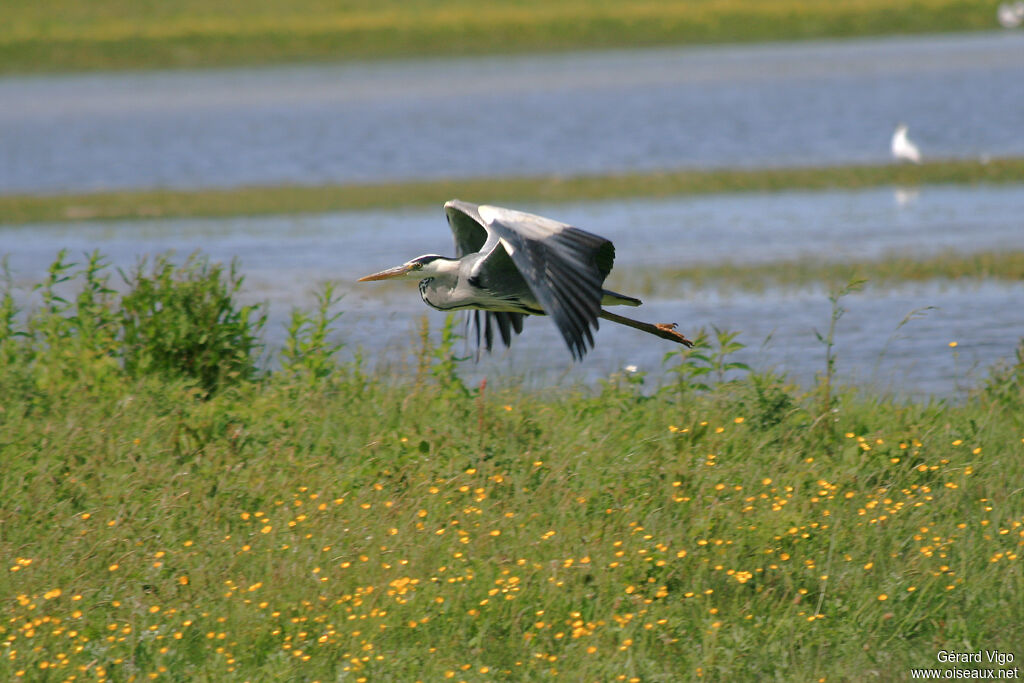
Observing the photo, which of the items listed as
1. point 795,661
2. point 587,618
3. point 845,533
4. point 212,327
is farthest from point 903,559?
point 212,327

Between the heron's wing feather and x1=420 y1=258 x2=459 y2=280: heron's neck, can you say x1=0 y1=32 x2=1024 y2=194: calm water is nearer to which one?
the heron's wing feather

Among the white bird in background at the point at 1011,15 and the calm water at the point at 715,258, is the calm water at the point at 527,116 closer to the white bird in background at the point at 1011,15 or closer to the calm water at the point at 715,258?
the white bird in background at the point at 1011,15

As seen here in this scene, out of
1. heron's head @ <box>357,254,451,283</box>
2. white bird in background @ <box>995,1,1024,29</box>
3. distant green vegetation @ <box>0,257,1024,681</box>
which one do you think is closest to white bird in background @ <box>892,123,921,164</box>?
distant green vegetation @ <box>0,257,1024,681</box>

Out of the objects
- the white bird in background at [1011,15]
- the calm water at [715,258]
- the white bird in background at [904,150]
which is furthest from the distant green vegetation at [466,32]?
the calm water at [715,258]

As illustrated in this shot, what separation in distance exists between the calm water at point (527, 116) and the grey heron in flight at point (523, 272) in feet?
50.4

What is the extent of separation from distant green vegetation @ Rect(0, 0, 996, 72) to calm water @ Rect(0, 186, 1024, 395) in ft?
106

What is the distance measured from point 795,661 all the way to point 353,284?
909 cm

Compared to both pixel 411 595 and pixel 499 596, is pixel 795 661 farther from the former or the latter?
pixel 411 595

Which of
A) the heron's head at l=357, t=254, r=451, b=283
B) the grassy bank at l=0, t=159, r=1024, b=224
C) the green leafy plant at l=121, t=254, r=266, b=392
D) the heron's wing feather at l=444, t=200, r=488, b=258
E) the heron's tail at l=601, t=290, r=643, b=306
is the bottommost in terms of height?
the green leafy plant at l=121, t=254, r=266, b=392

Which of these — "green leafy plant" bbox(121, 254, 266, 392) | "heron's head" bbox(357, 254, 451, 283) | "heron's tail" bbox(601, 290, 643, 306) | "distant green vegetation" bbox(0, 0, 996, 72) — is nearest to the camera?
"heron's tail" bbox(601, 290, 643, 306)

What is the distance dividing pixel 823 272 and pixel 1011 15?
37870 millimetres

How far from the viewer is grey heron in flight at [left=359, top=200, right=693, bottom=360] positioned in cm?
584

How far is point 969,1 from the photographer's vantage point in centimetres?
5006

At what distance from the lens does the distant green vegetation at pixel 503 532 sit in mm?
4801
